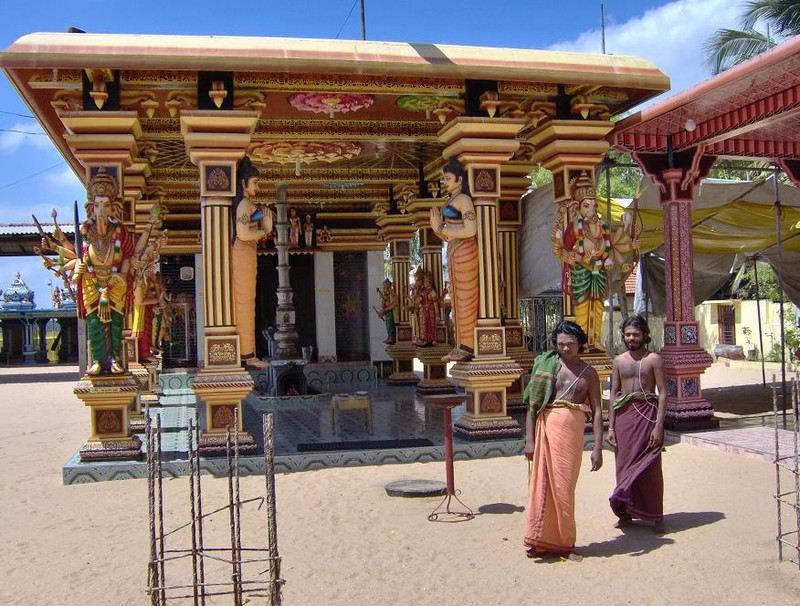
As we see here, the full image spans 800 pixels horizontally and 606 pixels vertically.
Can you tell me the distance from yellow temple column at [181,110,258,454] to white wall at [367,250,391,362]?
31.0 feet

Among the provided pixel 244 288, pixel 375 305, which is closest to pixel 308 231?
pixel 375 305

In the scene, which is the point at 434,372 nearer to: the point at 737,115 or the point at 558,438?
the point at 737,115

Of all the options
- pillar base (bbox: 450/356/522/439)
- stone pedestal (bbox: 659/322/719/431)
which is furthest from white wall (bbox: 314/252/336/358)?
pillar base (bbox: 450/356/522/439)

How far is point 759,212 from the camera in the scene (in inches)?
462

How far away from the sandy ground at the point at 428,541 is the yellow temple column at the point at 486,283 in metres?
0.58

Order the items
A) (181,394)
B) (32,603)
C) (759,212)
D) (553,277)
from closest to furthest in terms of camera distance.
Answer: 1. (32,603)
2. (553,277)
3. (759,212)
4. (181,394)

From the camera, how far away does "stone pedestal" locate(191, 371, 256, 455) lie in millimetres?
7773

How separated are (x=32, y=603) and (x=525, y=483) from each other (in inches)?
164

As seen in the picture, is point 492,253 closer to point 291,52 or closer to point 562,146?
point 562,146

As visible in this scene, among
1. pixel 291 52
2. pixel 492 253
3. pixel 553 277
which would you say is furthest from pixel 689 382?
pixel 291 52

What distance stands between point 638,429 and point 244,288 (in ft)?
14.5

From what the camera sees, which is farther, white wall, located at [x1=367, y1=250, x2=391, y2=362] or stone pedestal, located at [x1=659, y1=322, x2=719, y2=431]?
white wall, located at [x1=367, y1=250, x2=391, y2=362]

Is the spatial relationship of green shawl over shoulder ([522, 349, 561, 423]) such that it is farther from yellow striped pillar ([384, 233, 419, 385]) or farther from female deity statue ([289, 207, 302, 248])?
female deity statue ([289, 207, 302, 248])

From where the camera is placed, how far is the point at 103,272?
25.6 feet
